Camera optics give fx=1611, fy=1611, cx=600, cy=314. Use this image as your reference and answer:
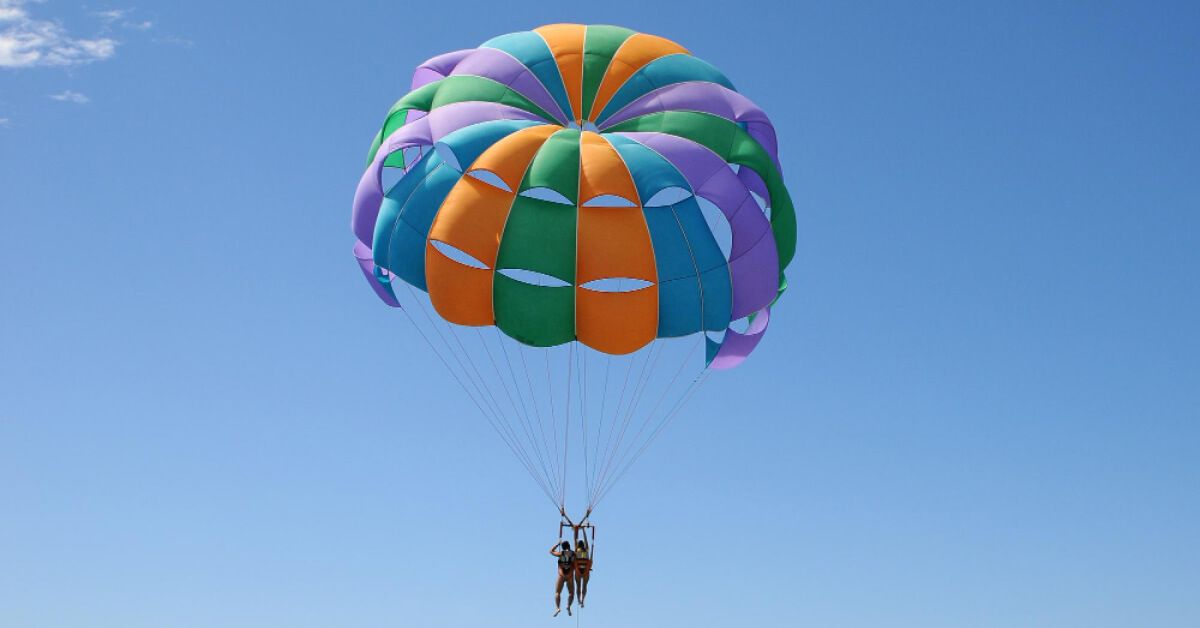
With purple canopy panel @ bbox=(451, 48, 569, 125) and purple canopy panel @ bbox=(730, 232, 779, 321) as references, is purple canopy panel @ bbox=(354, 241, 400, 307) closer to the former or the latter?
purple canopy panel @ bbox=(451, 48, 569, 125)

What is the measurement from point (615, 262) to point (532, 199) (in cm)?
155

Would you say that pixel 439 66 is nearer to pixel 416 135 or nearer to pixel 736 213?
pixel 416 135

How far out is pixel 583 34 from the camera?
2533 cm

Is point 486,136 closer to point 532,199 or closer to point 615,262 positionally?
point 532,199

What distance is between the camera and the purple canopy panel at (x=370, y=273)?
25.8 metres

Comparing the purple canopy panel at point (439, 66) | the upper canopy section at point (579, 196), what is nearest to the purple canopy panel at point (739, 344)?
A: the upper canopy section at point (579, 196)

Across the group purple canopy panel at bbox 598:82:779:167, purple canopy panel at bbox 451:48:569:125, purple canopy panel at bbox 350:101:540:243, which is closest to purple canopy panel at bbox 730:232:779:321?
purple canopy panel at bbox 598:82:779:167

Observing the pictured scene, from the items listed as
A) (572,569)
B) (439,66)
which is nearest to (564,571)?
(572,569)

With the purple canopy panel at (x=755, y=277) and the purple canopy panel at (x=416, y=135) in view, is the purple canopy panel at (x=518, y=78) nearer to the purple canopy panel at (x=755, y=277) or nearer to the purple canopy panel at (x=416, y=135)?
the purple canopy panel at (x=416, y=135)

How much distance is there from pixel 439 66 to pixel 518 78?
5.47 ft

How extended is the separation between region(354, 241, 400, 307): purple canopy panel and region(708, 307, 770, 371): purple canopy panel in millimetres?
5253

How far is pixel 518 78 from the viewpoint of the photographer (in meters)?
24.8

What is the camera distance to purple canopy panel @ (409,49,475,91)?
84.4 ft

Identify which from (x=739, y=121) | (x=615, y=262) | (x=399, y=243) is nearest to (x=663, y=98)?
(x=739, y=121)
